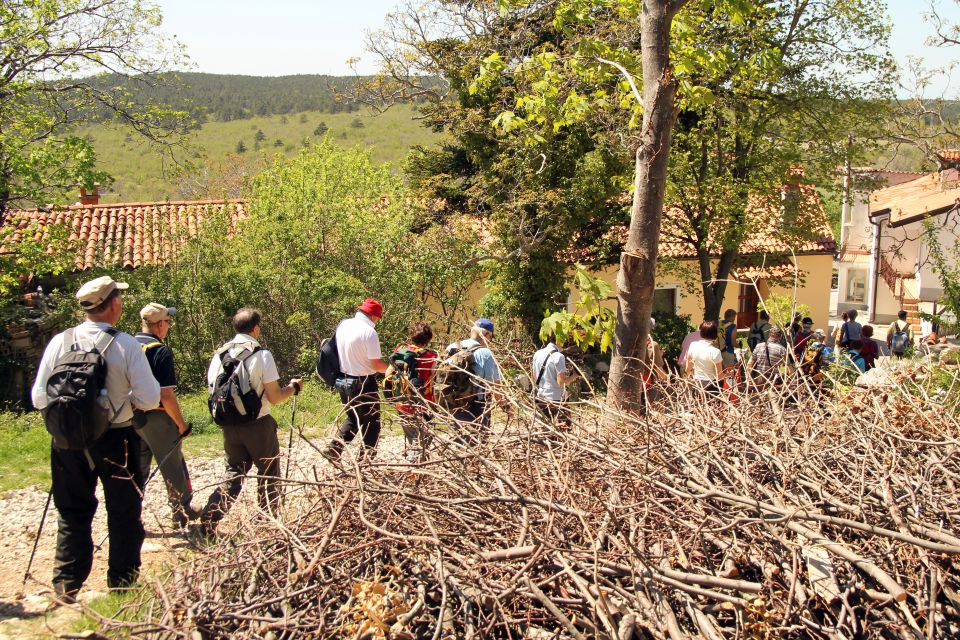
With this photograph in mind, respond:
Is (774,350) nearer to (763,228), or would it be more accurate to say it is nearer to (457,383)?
(457,383)

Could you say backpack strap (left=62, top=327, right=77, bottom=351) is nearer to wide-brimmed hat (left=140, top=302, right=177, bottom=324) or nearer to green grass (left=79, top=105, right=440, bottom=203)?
wide-brimmed hat (left=140, top=302, right=177, bottom=324)

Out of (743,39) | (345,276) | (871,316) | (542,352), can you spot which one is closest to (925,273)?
(871,316)

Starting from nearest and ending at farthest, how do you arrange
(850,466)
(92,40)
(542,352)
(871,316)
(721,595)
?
(721,595) < (850,466) < (542,352) < (92,40) < (871,316)

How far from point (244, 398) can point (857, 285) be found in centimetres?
4185

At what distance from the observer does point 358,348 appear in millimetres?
6199

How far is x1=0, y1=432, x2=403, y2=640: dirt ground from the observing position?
380 cm

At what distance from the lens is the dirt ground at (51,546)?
3.80 metres

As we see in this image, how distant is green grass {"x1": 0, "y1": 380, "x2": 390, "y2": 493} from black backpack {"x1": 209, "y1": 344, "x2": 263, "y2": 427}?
3.19 ft

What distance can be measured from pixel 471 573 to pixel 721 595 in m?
0.84

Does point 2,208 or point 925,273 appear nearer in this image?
point 2,208

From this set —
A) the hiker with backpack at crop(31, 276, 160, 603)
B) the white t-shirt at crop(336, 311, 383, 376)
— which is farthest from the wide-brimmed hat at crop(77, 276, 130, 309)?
the white t-shirt at crop(336, 311, 383, 376)

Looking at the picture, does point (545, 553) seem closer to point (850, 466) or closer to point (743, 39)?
point (850, 466)

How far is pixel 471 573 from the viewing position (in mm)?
2639

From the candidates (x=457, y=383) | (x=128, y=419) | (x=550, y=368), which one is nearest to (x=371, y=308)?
(x=457, y=383)
